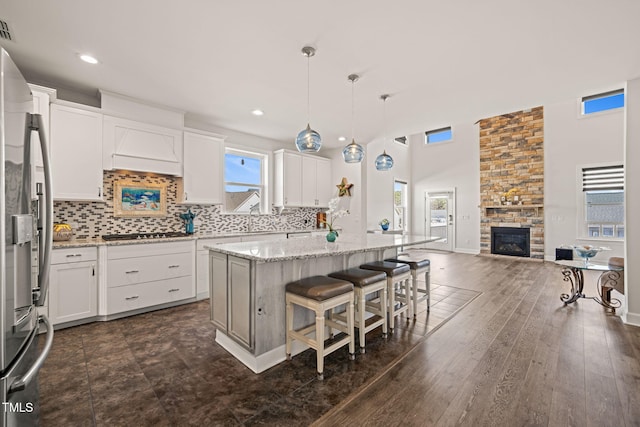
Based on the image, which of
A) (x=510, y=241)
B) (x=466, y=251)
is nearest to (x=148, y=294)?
Result: (x=466, y=251)

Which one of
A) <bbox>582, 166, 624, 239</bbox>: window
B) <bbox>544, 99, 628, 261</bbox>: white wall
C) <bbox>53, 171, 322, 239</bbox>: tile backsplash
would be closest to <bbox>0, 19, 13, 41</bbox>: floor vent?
<bbox>53, 171, 322, 239</bbox>: tile backsplash

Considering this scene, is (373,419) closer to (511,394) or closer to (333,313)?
(511,394)

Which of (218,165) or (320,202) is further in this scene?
(320,202)

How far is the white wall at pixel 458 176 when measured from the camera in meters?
8.53

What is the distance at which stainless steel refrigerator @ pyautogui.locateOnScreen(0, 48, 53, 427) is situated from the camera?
0.90 metres

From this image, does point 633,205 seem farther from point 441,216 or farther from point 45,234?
point 441,216

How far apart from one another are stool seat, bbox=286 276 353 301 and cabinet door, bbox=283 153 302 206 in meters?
3.15

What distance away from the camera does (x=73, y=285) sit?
3.02m

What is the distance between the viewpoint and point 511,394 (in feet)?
6.30

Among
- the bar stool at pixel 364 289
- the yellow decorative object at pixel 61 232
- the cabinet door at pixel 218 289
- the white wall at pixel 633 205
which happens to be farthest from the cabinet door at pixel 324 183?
the white wall at pixel 633 205

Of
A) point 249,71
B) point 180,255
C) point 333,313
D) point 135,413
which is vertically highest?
point 249,71

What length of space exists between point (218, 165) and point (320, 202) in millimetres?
2370

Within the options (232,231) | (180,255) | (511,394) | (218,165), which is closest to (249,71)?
(218,165)

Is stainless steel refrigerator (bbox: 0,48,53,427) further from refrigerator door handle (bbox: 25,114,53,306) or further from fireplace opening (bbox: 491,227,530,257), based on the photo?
fireplace opening (bbox: 491,227,530,257)
